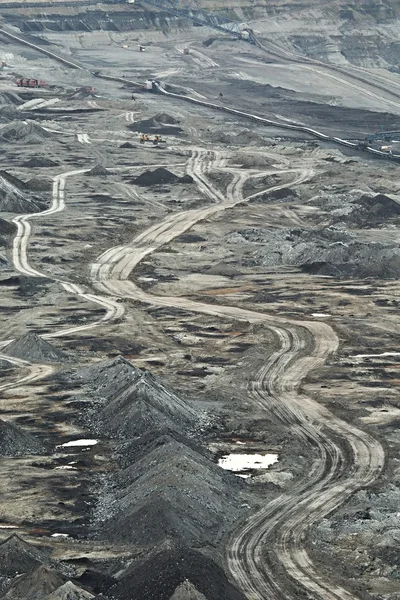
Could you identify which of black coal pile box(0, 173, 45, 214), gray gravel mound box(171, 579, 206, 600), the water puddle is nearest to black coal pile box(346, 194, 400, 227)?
black coal pile box(0, 173, 45, 214)

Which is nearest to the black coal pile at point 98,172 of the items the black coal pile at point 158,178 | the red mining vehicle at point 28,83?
the black coal pile at point 158,178

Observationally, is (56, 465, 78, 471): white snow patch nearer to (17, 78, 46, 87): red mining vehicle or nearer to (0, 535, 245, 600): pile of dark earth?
(0, 535, 245, 600): pile of dark earth

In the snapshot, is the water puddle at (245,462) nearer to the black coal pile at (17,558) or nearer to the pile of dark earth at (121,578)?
the pile of dark earth at (121,578)

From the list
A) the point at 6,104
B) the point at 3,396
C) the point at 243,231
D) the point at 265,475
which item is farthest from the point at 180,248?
the point at 6,104

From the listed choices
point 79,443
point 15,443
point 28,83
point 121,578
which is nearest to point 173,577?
point 121,578

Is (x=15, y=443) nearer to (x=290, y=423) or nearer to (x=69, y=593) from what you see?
(x=290, y=423)
